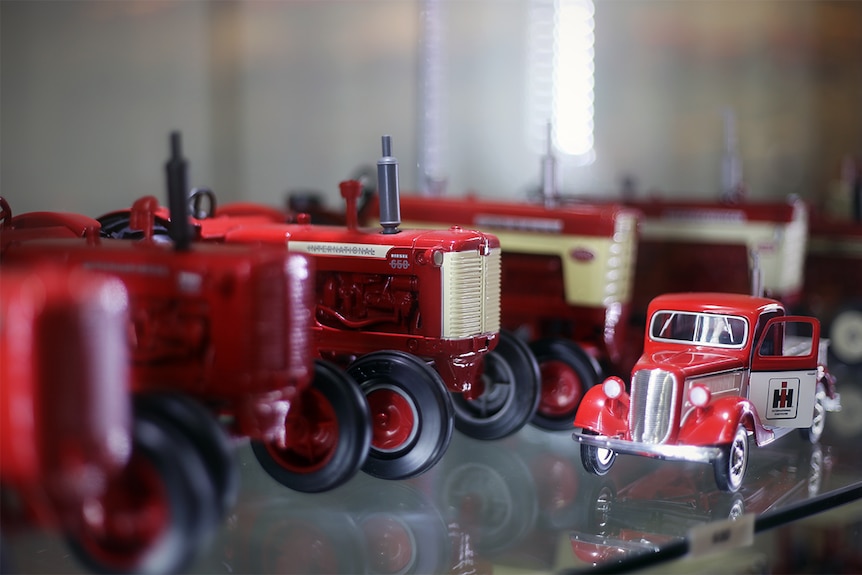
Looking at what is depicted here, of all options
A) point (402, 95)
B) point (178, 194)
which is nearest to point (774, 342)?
point (178, 194)

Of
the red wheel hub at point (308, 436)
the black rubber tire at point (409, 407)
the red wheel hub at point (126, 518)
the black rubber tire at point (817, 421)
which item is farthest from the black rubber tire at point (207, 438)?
the black rubber tire at point (817, 421)

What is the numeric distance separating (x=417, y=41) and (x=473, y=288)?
3.44 metres

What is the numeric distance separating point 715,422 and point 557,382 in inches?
43.0

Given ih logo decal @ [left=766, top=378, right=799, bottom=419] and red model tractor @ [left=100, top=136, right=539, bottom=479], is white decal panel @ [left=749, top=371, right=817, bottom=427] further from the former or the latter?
red model tractor @ [left=100, top=136, right=539, bottom=479]

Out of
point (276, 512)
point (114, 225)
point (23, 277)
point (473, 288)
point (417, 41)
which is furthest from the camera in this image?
point (417, 41)

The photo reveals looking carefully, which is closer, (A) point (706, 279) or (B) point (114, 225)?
(B) point (114, 225)

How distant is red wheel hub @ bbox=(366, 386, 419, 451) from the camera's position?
11.7 ft

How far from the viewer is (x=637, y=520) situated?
345cm

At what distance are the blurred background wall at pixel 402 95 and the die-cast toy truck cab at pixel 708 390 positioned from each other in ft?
7.86

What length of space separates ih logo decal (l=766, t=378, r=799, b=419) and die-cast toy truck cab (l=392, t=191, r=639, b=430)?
98cm

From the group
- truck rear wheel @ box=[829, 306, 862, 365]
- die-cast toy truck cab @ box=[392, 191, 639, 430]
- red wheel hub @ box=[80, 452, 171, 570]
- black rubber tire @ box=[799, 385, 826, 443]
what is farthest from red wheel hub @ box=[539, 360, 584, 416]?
truck rear wheel @ box=[829, 306, 862, 365]

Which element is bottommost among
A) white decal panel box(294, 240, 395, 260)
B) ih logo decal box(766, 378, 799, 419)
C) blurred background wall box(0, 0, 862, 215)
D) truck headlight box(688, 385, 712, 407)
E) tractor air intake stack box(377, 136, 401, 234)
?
ih logo decal box(766, 378, 799, 419)

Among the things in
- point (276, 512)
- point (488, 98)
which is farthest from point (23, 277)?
point (488, 98)

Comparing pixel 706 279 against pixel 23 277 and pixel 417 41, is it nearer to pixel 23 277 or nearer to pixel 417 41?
pixel 417 41
